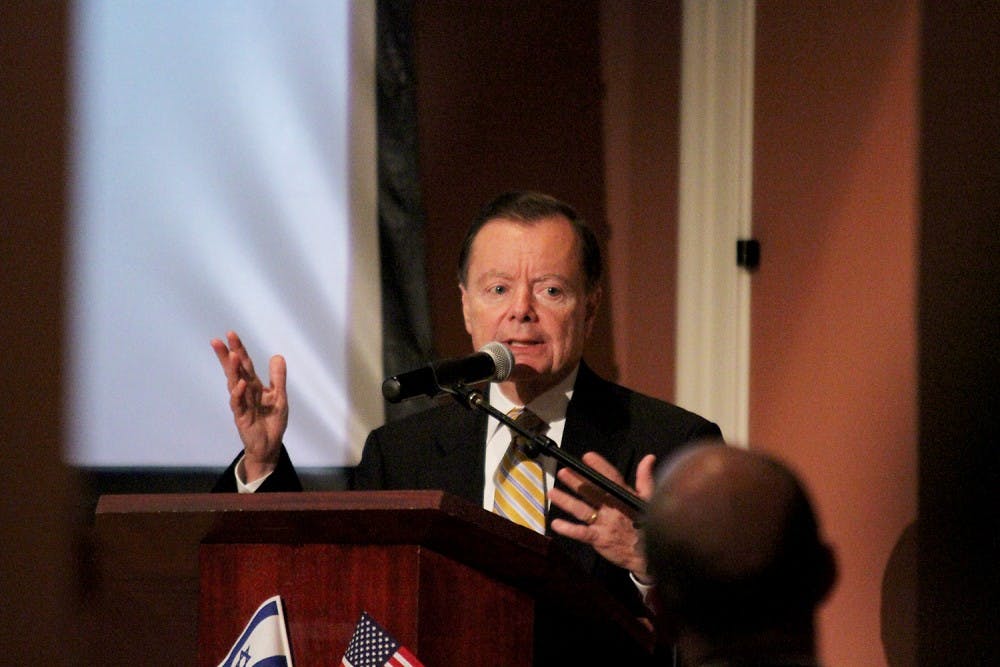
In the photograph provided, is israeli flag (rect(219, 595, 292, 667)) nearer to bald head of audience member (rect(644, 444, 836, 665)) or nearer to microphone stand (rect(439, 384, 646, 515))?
microphone stand (rect(439, 384, 646, 515))

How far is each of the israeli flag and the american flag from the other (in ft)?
0.26

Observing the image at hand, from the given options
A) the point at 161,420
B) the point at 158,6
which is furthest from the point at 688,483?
the point at 158,6

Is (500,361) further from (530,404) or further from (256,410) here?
(530,404)

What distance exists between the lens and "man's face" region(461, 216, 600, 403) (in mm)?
2605

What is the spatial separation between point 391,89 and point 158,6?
0.70m

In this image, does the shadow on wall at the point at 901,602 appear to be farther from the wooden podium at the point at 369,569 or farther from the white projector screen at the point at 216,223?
the white projector screen at the point at 216,223

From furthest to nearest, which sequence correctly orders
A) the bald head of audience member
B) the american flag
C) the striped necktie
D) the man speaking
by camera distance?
1. the man speaking
2. the striped necktie
3. the american flag
4. the bald head of audience member

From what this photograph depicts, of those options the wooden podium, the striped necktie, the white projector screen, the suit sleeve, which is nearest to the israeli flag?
the wooden podium

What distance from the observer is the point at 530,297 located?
2.63 m

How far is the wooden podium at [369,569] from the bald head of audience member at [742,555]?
2.60 ft

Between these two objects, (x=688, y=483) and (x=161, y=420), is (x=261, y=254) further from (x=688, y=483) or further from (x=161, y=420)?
(x=688, y=483)

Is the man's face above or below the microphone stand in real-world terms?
above

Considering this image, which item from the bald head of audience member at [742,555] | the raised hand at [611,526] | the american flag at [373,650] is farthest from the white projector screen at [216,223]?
the bald head of audience member at [742,555]

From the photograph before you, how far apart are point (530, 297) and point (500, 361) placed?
55 centimetres
